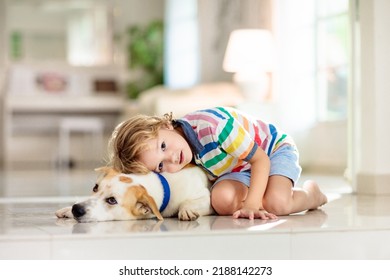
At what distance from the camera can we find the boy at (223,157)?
232 cm

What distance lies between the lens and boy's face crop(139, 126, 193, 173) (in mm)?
2320

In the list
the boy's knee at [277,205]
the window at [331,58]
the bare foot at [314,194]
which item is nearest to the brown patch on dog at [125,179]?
the boy's knee at [277,205]

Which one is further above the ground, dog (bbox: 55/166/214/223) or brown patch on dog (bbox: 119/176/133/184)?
brown patch on dog (bbox: 119/176/133/184)

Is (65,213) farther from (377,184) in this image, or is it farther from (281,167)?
(377,184)

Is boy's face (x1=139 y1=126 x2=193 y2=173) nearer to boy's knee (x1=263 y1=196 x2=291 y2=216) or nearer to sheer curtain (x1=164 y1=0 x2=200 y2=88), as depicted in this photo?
boy's knee (x1=263 y1=196 x2=291 y2=216)

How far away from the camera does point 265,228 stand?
6.54ft

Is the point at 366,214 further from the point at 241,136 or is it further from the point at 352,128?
the point at 352,128

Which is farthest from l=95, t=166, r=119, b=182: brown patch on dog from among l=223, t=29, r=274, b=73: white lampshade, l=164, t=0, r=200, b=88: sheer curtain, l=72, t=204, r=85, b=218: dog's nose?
l=164, t=0, r=200, b=88: sheer curtain

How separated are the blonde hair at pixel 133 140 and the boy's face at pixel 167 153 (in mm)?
17

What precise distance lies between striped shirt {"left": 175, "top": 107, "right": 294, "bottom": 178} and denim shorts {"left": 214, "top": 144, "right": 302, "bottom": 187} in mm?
33

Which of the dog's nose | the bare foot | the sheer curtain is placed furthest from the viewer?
the sheer curtain

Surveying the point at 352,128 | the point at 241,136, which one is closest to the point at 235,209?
the point at 241,136

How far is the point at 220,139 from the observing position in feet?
7.80
